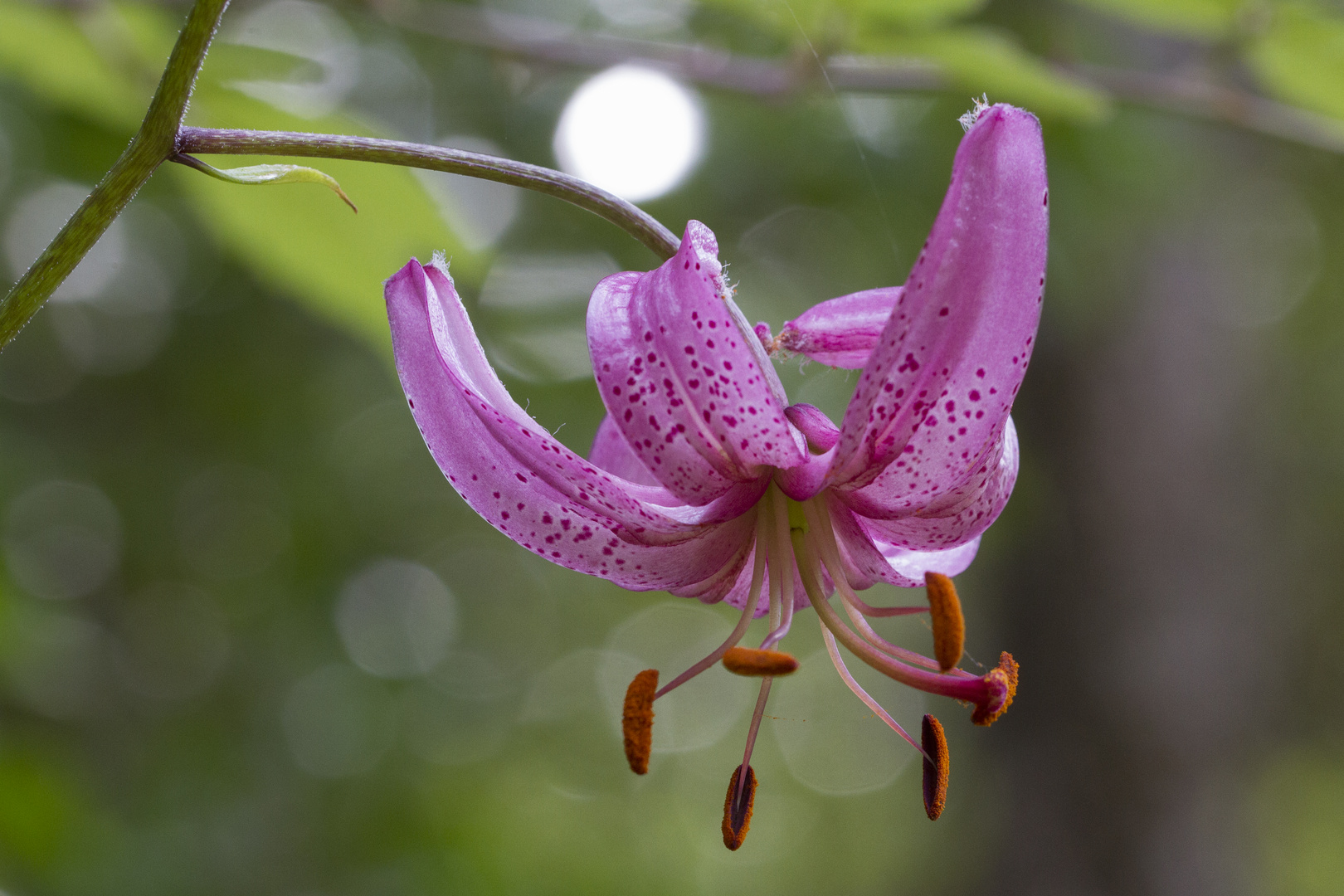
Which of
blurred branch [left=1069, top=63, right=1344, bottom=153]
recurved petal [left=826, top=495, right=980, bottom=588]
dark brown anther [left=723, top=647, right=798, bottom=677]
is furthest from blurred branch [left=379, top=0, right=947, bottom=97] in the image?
dark brown anther [left=723, top=647, right=798, bottom=677]

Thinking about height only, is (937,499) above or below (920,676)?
above

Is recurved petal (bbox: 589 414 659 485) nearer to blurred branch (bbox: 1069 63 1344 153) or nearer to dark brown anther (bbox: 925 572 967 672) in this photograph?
dark brown anther (bbox: 925 572 967 672)

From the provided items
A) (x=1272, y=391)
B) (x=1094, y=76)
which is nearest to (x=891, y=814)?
(x=1272, y=391)

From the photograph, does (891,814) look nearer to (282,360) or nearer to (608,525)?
(282,360)

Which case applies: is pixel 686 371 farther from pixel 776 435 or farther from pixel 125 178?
pixel 125 178

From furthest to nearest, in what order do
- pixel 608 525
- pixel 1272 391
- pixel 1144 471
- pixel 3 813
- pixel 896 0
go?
pixel 1272 391, pixel 1144 471, pixel 3 813, pixel 896 0, pixel 608 525

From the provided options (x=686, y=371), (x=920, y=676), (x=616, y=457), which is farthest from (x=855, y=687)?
(x=686, y=371)

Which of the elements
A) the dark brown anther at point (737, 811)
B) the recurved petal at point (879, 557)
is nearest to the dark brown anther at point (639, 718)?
the dark brown anther at point (737, 811)
